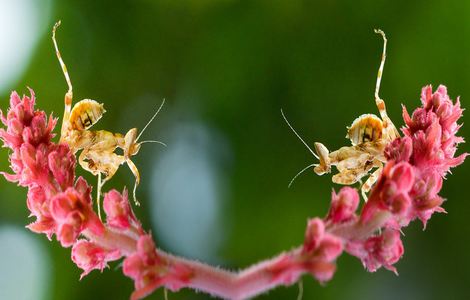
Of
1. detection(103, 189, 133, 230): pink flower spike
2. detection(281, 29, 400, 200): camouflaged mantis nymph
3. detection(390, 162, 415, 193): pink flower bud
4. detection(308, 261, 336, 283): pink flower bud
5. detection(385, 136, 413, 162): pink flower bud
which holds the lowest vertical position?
detection(308, 261, 336, 283): pink flower bud

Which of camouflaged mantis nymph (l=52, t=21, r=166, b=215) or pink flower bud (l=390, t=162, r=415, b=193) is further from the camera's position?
camouflaged mantis nymph (l=52, t=21, r=166, b=215)

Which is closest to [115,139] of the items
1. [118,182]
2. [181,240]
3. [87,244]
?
[87,244]

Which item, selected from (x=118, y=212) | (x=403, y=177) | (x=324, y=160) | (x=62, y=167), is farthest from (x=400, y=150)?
(x=62, y=167)

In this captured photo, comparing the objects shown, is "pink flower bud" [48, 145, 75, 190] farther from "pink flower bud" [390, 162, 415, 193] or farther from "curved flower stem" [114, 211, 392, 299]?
"pink flower bud" [390, 162, 415, 193]

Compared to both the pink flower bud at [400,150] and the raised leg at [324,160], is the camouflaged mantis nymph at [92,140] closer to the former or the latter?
the raised leg at [324,160]

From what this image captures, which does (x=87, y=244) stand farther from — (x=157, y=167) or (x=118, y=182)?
(x=157, y=167)

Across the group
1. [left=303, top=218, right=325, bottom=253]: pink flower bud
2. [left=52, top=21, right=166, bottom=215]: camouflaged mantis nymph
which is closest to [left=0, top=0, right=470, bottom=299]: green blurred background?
[left=52, top=21, right=166, bottom=215]: camouflaged mantis nymph

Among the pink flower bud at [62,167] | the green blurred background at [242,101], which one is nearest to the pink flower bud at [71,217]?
the pink flower bud at [62,167]

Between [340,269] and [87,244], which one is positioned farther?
[340,269]
